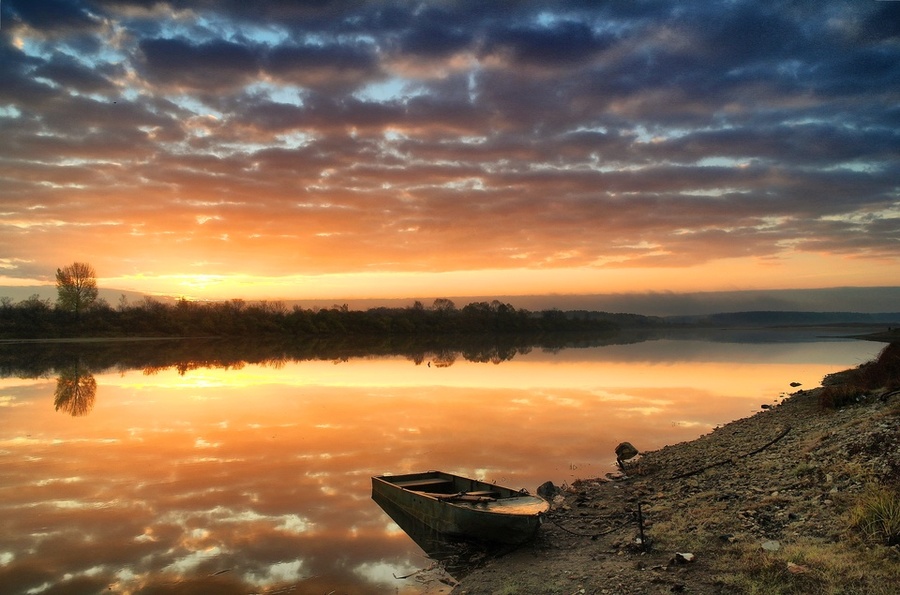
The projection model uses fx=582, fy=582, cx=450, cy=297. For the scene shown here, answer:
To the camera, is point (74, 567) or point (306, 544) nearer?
point (74, 567)

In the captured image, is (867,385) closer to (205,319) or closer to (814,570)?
(814,570)

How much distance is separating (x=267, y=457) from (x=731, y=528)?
15.7 meters

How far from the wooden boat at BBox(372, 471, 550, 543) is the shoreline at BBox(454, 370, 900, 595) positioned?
0.63m

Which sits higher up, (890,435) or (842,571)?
(890,435)

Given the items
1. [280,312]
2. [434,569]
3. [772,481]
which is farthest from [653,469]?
[280,312]

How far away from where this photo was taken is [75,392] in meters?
37.9

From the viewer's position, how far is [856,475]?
1206cm

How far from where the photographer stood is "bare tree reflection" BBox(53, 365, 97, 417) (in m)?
32.0

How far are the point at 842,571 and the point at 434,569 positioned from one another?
7317 mm

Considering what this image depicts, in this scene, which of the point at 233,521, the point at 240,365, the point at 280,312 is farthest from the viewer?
the point at 280,312

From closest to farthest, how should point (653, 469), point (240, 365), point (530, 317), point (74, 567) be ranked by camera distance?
→ point (74, 567) < point (653, 469) < point (240, 365) < point (530, 317)

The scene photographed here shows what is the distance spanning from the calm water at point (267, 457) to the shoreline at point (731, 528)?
2.75 metres

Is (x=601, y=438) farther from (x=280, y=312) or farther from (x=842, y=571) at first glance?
(x=280, y=312)

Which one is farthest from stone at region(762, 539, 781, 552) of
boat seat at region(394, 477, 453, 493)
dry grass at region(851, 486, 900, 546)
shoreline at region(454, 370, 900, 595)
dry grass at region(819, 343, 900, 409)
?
dry grass at region(819, 343, 900, 409)
